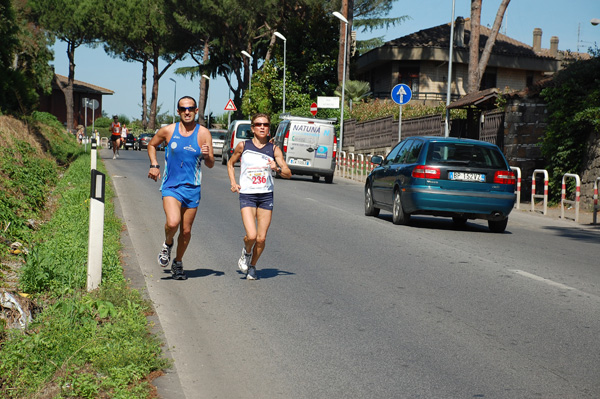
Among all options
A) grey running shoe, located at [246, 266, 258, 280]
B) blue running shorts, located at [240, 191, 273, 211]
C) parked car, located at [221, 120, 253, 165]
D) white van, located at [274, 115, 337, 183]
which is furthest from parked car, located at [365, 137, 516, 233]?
parked car, located at [221, 120, 253, 165]

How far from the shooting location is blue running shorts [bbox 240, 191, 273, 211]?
8945 mm

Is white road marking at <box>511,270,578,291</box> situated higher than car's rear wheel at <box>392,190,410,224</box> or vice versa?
car's rear wheel at <box>392,190,410,224</box>

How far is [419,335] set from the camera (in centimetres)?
645

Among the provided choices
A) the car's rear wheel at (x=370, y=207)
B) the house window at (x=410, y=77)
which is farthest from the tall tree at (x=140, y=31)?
the car's rear wheel at (x=370, y=207)

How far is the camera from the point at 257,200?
353 inches

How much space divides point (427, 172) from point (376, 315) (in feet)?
25.2

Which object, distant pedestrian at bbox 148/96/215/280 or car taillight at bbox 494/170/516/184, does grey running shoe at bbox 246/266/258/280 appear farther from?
car taillight at bbox 494/170/516/184

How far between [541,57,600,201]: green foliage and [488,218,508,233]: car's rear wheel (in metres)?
7.47

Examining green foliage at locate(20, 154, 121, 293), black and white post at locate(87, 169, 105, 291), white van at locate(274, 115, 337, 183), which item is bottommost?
green foliage at locate(20, 154, 121, 293)

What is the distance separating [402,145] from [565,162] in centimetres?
800

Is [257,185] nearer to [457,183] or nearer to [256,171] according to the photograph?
[256,171]

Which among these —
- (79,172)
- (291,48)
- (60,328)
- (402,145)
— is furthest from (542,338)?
(291,48)

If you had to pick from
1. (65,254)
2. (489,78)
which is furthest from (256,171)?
(489,78)

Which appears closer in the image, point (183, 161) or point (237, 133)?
point (183, 161)
